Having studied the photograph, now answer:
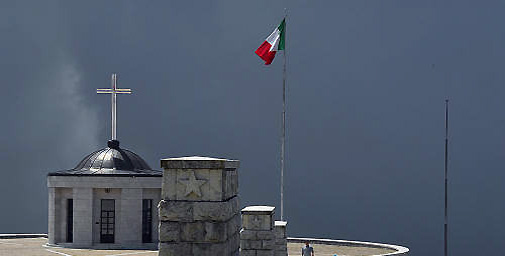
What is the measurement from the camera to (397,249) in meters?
42.1

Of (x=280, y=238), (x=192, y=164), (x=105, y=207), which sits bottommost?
(x=280, y=238)

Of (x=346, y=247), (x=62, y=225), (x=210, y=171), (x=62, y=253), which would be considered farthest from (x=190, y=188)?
(x=346, y=247)

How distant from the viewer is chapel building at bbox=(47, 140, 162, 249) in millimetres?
40812

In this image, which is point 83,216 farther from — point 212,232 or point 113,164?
point 212,232

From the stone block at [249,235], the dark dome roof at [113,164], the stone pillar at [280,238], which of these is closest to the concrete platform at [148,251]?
the dark dome roof at [113,164]

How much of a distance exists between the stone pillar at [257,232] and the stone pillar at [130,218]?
55.3 ft

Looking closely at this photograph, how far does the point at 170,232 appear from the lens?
1630 cm

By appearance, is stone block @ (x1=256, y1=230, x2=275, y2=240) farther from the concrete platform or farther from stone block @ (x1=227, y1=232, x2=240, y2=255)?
the concrete platform

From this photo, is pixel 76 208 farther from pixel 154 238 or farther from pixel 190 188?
pixel 190 188

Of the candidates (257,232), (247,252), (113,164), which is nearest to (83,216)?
(113,164)

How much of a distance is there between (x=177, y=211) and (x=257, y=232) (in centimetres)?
868

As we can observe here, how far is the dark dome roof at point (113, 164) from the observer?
136ft

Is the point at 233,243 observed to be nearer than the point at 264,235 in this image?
Yes

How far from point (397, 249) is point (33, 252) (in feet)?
59.7
